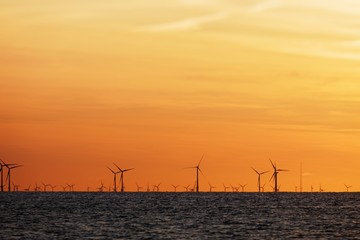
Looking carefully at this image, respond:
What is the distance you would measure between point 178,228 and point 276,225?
2088 cm

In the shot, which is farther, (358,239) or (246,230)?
(246,230)

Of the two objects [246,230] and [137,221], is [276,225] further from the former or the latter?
[137,221]

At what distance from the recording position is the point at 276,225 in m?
158

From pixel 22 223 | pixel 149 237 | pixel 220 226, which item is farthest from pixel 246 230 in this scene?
pixel 22 223

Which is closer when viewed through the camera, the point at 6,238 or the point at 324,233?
the point at 6,238

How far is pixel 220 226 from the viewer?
504 ft

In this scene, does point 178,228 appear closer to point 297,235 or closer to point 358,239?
point 297,235

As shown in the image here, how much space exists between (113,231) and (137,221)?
31.2m

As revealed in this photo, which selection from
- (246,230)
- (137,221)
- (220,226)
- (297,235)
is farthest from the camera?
(137,221)

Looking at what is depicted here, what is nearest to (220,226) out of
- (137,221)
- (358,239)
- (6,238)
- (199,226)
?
(199,226)

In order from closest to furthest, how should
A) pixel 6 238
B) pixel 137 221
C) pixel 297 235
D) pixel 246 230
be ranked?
pixel 6 238, pixel 297 235, pixel 246 230, pixel 137 221

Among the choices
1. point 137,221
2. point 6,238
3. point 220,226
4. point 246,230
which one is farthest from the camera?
point 137,221

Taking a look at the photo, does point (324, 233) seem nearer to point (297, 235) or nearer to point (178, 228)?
point (297, 235)

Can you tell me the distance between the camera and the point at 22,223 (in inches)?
6334
